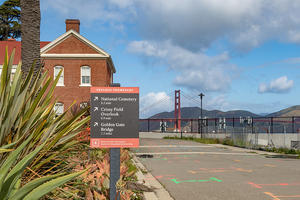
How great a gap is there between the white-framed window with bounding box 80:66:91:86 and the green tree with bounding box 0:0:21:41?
19069 millimetres

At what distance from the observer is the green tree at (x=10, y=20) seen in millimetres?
46469

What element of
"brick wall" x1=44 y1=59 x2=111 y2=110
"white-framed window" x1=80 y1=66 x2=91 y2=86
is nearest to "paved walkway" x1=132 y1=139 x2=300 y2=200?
"brick wall" x1=44 y1=59 x2=111 y2=110

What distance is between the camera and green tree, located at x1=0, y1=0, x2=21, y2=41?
4647 centimetres

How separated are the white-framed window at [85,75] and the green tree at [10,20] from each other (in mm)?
19069

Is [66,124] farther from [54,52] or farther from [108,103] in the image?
[54,52]

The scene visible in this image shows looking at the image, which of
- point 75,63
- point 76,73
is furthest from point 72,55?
point 76,73

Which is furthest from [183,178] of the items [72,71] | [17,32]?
[17,32]

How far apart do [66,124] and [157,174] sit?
6398mm

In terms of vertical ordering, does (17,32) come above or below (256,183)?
above

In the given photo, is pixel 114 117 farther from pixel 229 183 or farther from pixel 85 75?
pixel 85 75

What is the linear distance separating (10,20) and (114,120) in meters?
49.1

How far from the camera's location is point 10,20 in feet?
156

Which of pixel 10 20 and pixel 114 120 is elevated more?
pixel 10 20

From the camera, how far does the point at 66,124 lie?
414cm
